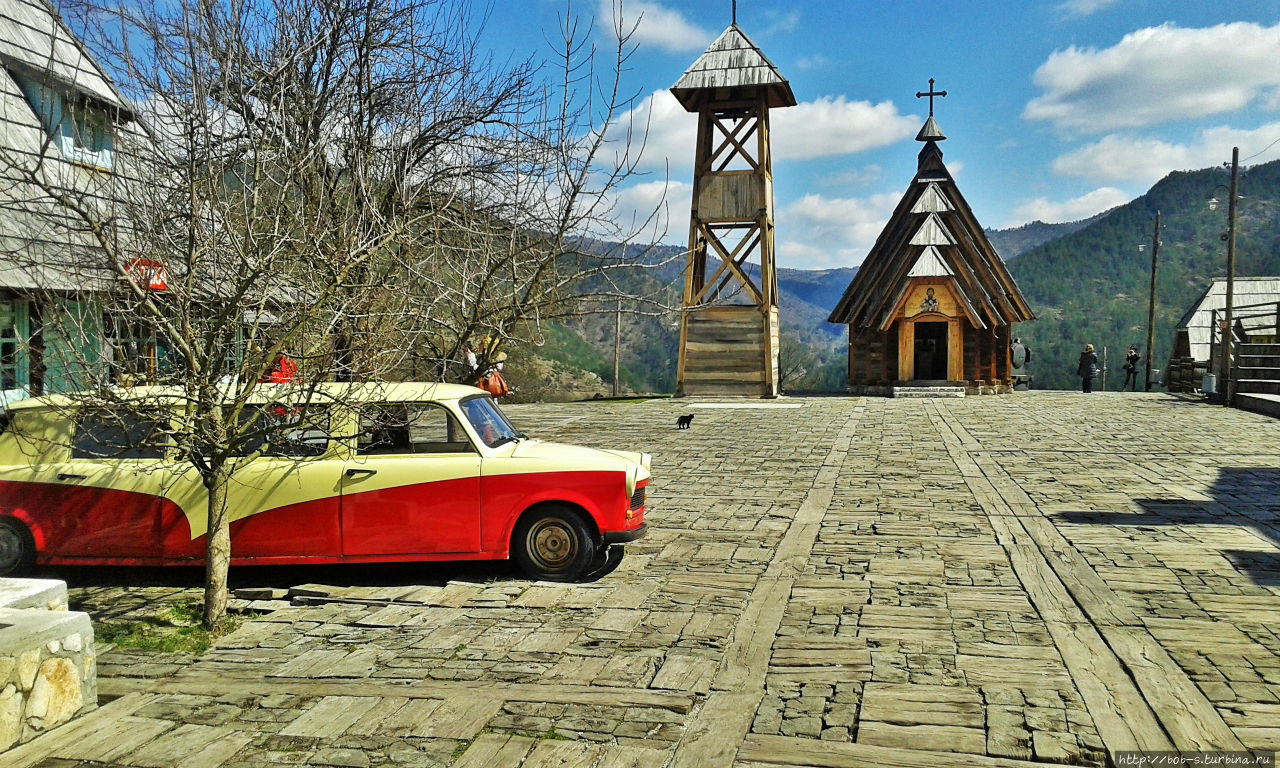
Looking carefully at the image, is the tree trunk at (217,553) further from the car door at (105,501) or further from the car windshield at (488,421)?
the car windshield at (488,421)

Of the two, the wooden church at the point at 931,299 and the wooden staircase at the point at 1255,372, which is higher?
the wooden church at the point at 931,299

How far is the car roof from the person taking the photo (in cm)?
688

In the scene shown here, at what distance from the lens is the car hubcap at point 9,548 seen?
7.86 metres

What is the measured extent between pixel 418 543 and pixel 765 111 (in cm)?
2431

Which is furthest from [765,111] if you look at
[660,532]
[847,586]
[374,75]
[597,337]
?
[597,337]

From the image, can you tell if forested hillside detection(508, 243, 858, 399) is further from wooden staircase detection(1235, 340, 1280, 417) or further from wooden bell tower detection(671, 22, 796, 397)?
wooden staircase detection(1235, 340, 1280, 417)

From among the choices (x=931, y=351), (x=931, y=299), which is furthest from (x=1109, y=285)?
(x=931, y=299)

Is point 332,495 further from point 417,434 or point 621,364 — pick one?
point 621,364

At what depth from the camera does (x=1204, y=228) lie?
124 m

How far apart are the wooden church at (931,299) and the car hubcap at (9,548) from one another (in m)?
26.7

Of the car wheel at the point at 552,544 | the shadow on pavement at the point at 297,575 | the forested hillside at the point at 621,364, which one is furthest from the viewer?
the forested hillside at the point at 621,364

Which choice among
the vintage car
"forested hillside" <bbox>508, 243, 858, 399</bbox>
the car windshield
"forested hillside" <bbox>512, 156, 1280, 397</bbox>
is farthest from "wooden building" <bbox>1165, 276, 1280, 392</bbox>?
"forested hillside" <bbox>512, 156, 1280, 397</bbox>

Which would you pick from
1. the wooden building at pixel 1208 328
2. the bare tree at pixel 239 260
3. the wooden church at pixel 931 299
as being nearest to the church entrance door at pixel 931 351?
the wooden church at pixel 931 299

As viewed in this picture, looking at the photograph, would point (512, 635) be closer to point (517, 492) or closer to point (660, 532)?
point (517, 492)
